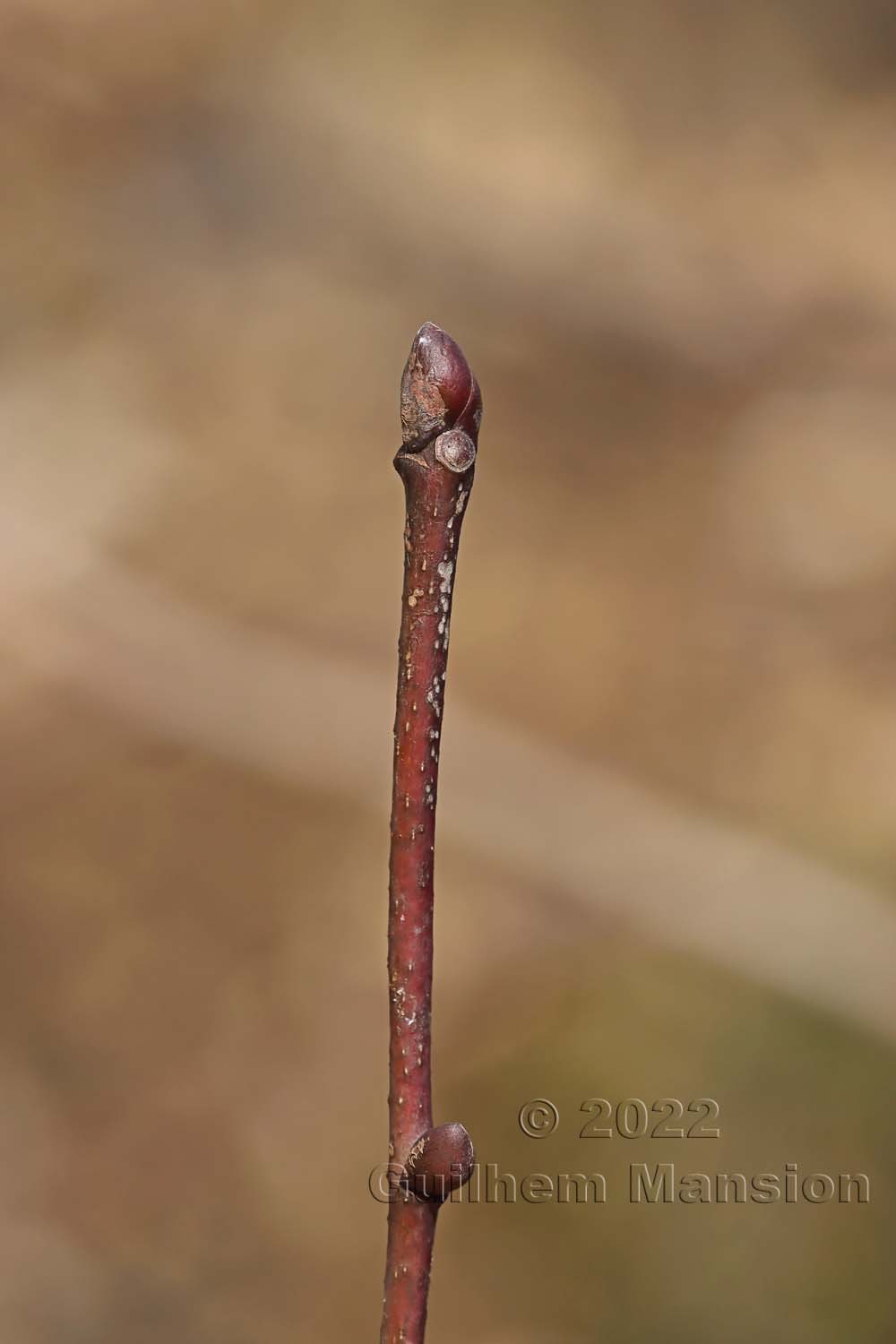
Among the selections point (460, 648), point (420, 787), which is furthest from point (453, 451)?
point (460, 648)

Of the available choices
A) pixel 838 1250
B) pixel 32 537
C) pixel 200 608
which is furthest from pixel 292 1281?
pixel 32 537

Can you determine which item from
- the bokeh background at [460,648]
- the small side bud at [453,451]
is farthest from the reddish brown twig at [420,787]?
the bokeh background at [460,648]

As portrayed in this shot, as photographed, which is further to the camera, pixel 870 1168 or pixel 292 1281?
pixel 292 1281

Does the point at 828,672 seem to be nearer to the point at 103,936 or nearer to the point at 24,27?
the point at 103,936

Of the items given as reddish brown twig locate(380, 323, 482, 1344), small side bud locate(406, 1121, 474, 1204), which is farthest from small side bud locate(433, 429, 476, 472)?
small side bud locate(406, 1121, 474, 1204)

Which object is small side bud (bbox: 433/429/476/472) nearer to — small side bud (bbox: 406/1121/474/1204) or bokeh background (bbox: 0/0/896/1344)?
small side bud (bbox: 406/1121/474/1204)

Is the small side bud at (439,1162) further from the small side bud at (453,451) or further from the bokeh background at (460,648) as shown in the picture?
the bokeh background at (460,648)
